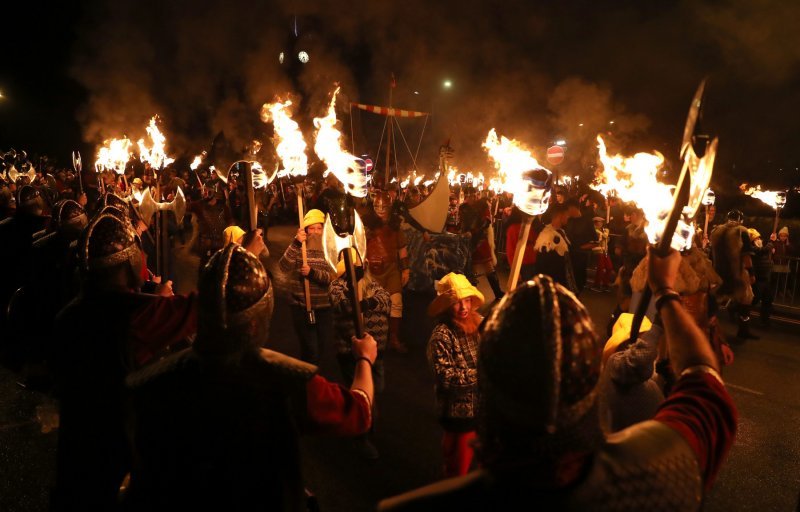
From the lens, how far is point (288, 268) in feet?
18.4

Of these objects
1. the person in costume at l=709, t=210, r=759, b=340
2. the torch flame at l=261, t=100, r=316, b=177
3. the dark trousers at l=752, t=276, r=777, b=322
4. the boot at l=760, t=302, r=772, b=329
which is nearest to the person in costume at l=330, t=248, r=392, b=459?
the torch flame at l=261, t=100, r=316, b=177

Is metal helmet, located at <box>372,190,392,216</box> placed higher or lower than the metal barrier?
higher

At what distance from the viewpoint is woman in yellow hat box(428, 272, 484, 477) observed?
365 cm

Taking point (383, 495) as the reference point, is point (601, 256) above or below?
above

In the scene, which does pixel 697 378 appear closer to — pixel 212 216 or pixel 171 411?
pixel 171 411

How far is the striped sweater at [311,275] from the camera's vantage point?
5.54 metres

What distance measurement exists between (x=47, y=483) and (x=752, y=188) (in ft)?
77.6

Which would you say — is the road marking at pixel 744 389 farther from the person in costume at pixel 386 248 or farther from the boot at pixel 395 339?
the person in costume at pixel 386 248

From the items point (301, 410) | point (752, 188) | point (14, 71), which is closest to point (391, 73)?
point (301, 410)

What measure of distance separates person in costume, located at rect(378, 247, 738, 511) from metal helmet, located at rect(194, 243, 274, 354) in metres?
0.93

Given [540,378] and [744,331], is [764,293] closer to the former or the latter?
[744,331]

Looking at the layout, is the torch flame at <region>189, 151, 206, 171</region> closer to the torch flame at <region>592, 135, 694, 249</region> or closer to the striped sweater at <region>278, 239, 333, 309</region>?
the striped sweater at <region>278, 239, 333, 309</region>

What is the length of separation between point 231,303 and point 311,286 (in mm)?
3588

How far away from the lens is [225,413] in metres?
1.85
